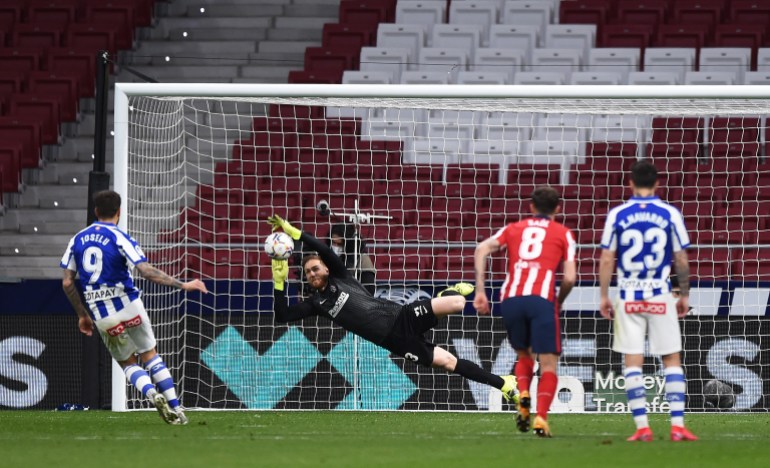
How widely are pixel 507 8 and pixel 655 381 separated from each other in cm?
886

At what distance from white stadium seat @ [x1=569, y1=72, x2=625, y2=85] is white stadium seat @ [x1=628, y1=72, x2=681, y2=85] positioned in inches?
9.5

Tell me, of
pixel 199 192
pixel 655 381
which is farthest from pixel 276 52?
pixel 655 381

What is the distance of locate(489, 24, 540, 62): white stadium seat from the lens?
2028 cm

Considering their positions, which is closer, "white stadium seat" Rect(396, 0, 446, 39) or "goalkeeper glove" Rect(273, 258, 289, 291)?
"goalkeeper glove" Rect(273, 258, 289, 291)

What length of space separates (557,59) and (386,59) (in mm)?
2482

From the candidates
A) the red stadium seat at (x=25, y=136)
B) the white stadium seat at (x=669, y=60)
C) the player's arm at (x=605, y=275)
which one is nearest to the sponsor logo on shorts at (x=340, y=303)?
the player's arm at (x=605, y=275)

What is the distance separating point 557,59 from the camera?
769 inches

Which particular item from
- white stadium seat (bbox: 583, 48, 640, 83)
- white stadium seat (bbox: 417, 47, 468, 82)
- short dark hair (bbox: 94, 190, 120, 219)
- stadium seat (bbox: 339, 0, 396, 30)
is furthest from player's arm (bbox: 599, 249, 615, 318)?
stadium seat (bbox: 339, 0, 396, 30)

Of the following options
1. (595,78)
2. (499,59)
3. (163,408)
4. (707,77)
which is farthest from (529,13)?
(163,408)

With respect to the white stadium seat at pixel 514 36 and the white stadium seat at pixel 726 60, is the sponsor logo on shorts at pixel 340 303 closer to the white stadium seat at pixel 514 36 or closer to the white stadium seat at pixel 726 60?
the white stadium seat at pixel 726 60

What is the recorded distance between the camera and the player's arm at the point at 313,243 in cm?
1105

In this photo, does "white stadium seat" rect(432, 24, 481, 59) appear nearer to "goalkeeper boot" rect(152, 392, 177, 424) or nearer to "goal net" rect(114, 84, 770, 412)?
"goal net" rect(114, 84, 770, 412)

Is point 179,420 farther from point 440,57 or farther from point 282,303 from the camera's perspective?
point 440,57

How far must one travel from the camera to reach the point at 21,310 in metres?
14.8
